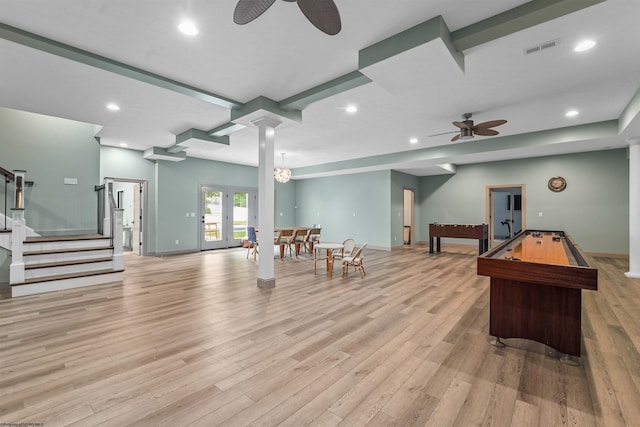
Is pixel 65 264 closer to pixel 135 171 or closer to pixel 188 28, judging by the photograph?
pixel 135 171

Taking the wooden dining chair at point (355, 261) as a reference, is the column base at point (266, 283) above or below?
below

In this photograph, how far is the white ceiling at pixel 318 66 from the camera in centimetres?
253

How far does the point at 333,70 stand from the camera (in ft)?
11.7

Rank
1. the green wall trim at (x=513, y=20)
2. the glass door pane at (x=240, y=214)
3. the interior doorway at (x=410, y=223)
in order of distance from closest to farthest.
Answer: the green wall trim at (x=513, y=20), the glass door pane at (x=240, y=214), the interior doorway at (x=410, y=223)

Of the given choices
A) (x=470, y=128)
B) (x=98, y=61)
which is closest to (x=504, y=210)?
(x=470, y=128)

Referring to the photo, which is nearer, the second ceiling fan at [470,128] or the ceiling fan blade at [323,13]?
the ceiling fan blade at [323,13]

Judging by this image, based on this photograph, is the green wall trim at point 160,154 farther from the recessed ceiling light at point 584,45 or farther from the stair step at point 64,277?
the recessed ceiling light at point 584,45

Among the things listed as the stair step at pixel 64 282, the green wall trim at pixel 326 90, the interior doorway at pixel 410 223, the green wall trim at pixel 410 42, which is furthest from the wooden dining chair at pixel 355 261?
the interior doorway at pixel 410 223

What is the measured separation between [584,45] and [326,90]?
9.45 ft

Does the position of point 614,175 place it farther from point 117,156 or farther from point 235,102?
point 117,156

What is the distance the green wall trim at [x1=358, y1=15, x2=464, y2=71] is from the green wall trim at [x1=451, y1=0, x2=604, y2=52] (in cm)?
13

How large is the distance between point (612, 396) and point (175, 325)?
3.92 metres

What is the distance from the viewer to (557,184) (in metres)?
8.23

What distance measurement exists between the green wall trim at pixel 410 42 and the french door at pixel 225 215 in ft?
25.3
